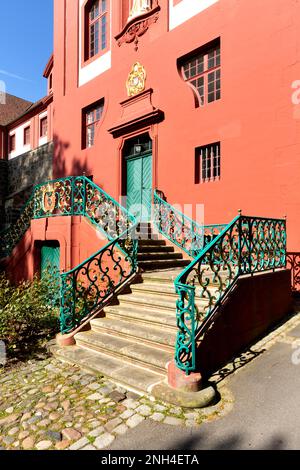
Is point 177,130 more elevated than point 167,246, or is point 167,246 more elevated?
point 177,130

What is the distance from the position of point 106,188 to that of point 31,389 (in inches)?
346

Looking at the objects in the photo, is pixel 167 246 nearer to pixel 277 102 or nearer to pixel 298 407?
pixel 277 102

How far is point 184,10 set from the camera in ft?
31.3

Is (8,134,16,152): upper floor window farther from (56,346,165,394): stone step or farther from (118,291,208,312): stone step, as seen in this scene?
(56,346,165,394): stone step

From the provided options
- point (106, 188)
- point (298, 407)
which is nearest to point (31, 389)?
point (298, 407)

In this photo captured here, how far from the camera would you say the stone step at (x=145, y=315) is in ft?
15.6

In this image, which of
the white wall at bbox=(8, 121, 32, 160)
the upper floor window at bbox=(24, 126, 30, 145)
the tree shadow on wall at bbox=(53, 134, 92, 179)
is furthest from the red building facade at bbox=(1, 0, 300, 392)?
the white wall at bbox=(8, 121, 32, 160)

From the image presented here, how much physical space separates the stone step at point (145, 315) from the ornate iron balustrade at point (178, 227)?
2.96m

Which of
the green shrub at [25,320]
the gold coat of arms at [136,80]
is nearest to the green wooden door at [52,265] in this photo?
the green shrub at [25,320]

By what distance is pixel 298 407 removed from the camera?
3176 millimetres

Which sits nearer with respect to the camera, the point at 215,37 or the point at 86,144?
the point at 215,37

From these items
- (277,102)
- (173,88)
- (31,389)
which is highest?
(173,88)

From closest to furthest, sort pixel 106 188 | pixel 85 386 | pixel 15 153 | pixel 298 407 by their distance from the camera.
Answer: pixel 298 407
pixel 85 386
pixel 106 188
pixel 15 153

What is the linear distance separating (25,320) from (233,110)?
707 cm
